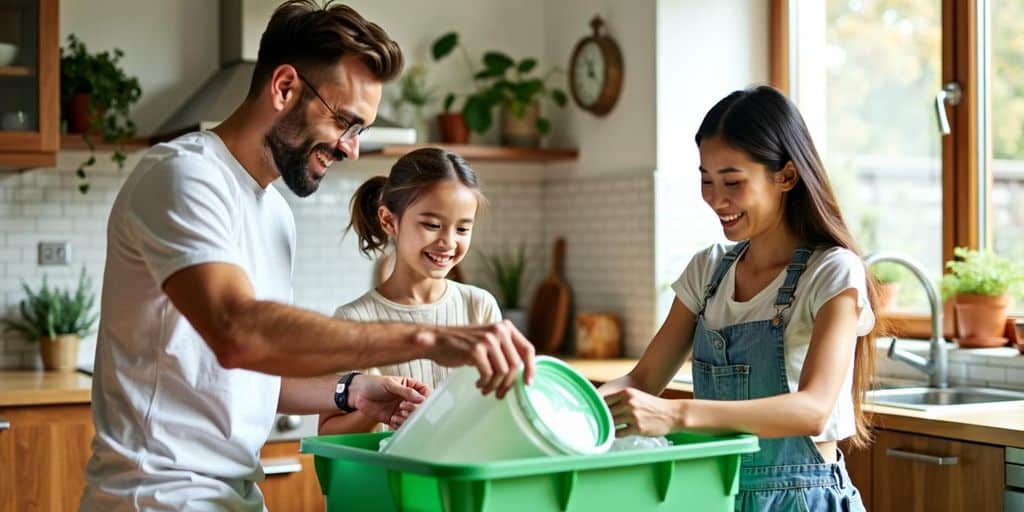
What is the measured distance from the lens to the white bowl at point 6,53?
4.35 metres

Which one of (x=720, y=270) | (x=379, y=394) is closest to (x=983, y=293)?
(x=720, y=270)

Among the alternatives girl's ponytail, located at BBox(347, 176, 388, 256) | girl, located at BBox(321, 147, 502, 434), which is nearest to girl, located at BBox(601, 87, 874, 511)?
girl, located at BBox(321, 147, 502, 434)

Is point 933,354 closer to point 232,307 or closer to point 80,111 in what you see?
point 232,307

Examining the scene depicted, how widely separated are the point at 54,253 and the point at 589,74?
2.12m

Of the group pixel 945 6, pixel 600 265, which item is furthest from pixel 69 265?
pixel 945 6

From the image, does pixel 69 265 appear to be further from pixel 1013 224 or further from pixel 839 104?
pixel 1013 224

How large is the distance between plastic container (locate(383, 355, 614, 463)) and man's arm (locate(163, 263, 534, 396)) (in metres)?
0.05

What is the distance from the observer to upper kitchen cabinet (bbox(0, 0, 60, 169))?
14.2 feet

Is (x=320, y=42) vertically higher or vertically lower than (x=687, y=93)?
lower

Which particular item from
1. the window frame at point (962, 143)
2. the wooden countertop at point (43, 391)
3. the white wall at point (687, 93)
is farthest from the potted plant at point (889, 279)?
the wooden countertop at point (43, 391)

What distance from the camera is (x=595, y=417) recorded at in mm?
1831

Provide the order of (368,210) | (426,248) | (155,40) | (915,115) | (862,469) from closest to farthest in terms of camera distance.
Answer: (426,248), (368,210), (862,469), (915,115), (155,40)

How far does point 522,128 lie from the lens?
5266mm

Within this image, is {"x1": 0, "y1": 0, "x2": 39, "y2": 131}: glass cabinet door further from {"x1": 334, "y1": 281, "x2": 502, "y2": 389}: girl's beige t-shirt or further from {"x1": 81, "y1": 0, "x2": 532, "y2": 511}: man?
{"x1": 81, "y1": 0, "x2": 532, "y2": 511}: man
